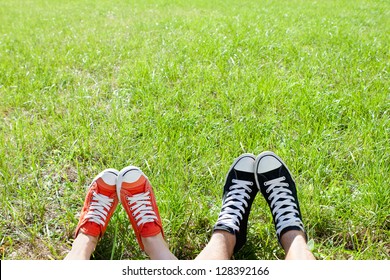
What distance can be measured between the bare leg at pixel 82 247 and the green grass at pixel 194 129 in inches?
3.3

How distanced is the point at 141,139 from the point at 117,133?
218 millimetres

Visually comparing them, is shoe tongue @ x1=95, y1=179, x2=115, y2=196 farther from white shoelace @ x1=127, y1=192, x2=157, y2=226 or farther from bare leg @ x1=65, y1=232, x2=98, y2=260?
bare leg @ x1=65, y1=232, x2=98, y2=260

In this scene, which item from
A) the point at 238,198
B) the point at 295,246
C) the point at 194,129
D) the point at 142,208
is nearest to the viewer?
the point at 295,246

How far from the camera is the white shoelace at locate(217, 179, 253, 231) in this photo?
211cm

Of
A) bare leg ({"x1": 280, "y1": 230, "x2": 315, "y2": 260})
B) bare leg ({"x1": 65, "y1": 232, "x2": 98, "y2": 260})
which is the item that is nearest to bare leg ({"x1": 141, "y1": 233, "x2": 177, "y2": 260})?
bare leg ({"x1": 65, "y1": 232, "x2": 98, "y2": 260})

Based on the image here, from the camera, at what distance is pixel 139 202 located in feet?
7.18

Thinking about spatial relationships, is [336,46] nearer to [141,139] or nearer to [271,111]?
[271,111]

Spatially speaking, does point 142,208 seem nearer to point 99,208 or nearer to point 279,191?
point 99,208

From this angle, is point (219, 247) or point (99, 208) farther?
point (99, 208)

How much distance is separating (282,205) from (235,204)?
267mm

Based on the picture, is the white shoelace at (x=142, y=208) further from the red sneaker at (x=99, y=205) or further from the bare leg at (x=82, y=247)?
the bare leg at (x=82, y=247)

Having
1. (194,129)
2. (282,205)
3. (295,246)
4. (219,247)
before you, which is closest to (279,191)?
(282,205)

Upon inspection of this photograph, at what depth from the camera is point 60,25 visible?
733cm

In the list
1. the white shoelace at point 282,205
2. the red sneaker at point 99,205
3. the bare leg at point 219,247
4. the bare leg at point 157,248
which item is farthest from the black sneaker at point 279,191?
the red sneaker at point 99,205
